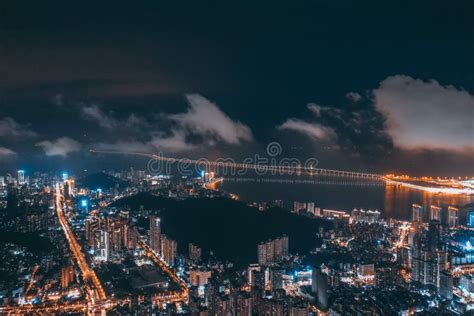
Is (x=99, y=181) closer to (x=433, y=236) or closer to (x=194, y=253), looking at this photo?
(x=194, y=253)

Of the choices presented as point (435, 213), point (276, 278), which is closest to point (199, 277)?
point (276, 278)

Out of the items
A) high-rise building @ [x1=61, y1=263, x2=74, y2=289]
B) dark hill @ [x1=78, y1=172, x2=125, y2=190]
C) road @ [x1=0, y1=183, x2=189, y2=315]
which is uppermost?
dark hill @ [x1=78, y1=172, x2=125, y2=190]

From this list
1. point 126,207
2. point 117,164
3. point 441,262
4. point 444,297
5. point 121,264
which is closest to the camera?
point 444,297

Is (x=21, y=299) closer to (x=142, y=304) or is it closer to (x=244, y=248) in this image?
(x=142, y=304)

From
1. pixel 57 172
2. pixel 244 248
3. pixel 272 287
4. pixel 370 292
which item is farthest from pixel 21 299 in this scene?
pixel 57 172

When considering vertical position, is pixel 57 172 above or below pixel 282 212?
above

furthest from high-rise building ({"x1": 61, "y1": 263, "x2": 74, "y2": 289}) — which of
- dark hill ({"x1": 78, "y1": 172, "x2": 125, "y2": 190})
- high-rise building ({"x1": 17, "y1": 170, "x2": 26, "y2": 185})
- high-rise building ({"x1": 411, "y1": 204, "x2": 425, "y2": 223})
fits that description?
high-rise building ({"x1": 17, "y1": 170, "x2": 26, "y2": 185})
